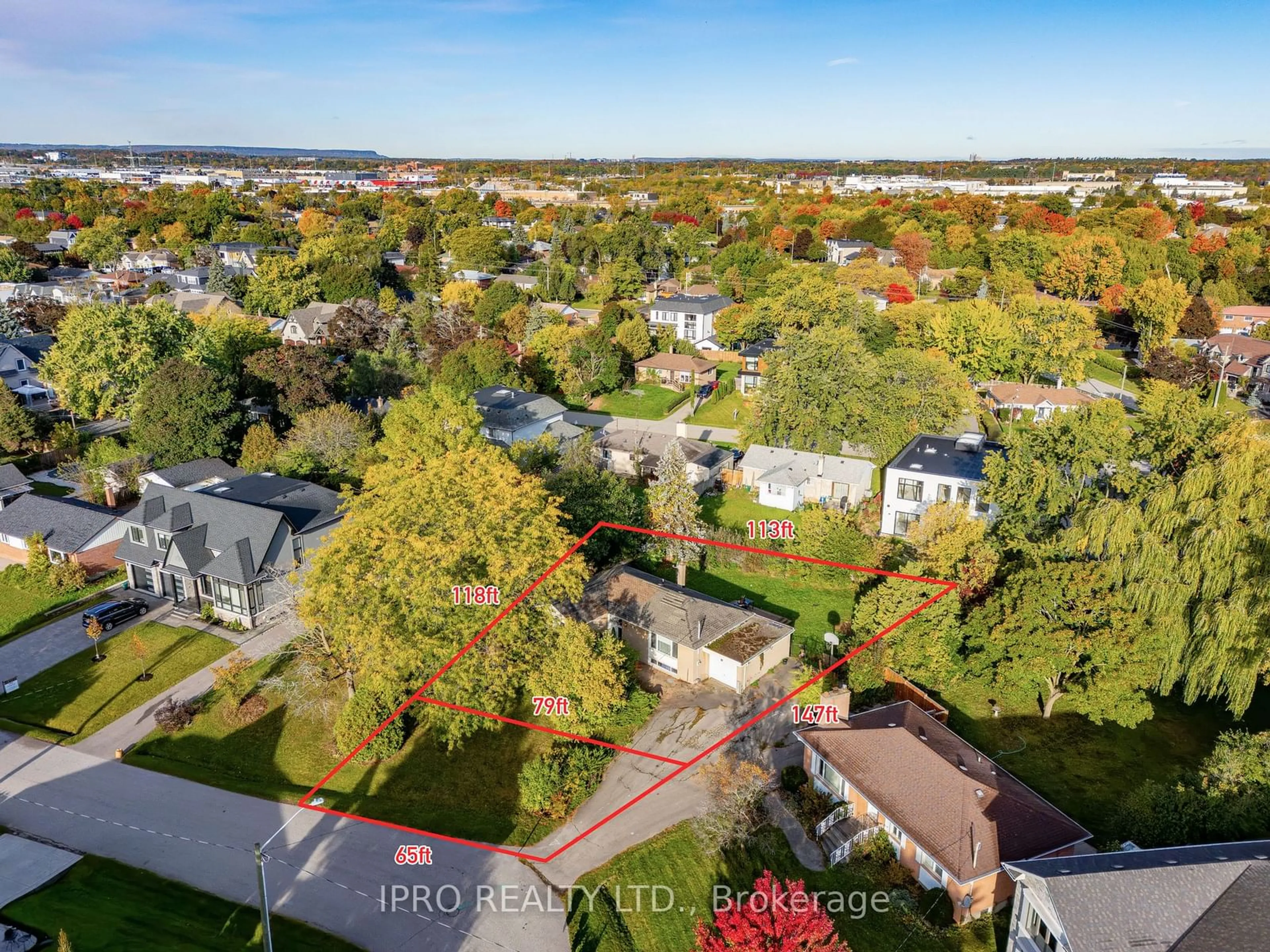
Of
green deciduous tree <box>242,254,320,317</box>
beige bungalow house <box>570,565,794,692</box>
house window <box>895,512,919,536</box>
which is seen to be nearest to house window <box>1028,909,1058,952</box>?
beige bungalow house <box>570,565,794,692</box>

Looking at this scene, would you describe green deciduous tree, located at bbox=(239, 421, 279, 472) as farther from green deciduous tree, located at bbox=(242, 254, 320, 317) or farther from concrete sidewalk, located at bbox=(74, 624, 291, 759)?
green deciduous tree, located at bbox=(242, 254, 320, 317)

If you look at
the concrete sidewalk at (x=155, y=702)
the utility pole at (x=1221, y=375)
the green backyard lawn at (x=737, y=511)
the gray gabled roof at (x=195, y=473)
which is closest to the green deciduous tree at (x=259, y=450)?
the gray gabled roof at (x=195, y=473)

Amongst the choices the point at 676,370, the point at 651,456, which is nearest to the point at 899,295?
the point at 676,370

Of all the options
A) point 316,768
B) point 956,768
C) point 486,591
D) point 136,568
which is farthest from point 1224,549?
point 136,568

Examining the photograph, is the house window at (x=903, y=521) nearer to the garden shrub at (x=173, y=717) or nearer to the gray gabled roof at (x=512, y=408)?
the gray gabled roof at (x=512, y=408)

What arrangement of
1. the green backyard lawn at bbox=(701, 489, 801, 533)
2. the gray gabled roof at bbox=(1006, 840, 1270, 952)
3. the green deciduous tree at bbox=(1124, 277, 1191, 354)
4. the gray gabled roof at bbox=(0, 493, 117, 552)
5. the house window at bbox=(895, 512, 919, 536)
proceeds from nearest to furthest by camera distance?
the gray gabled roof at bbox=(1006, 840, 1270, 952)
the gray gabled roof at bbox=(0, 493, 117, 552)
the house window at bbox=(895, 512, 919, 536)
the green backyard lawn at bbox=(701, 489, 801, 533)
the green deciduous tree at bbox=(1124, 277, 1191, 354)

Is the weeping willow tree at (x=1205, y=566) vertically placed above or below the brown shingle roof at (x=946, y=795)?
above
